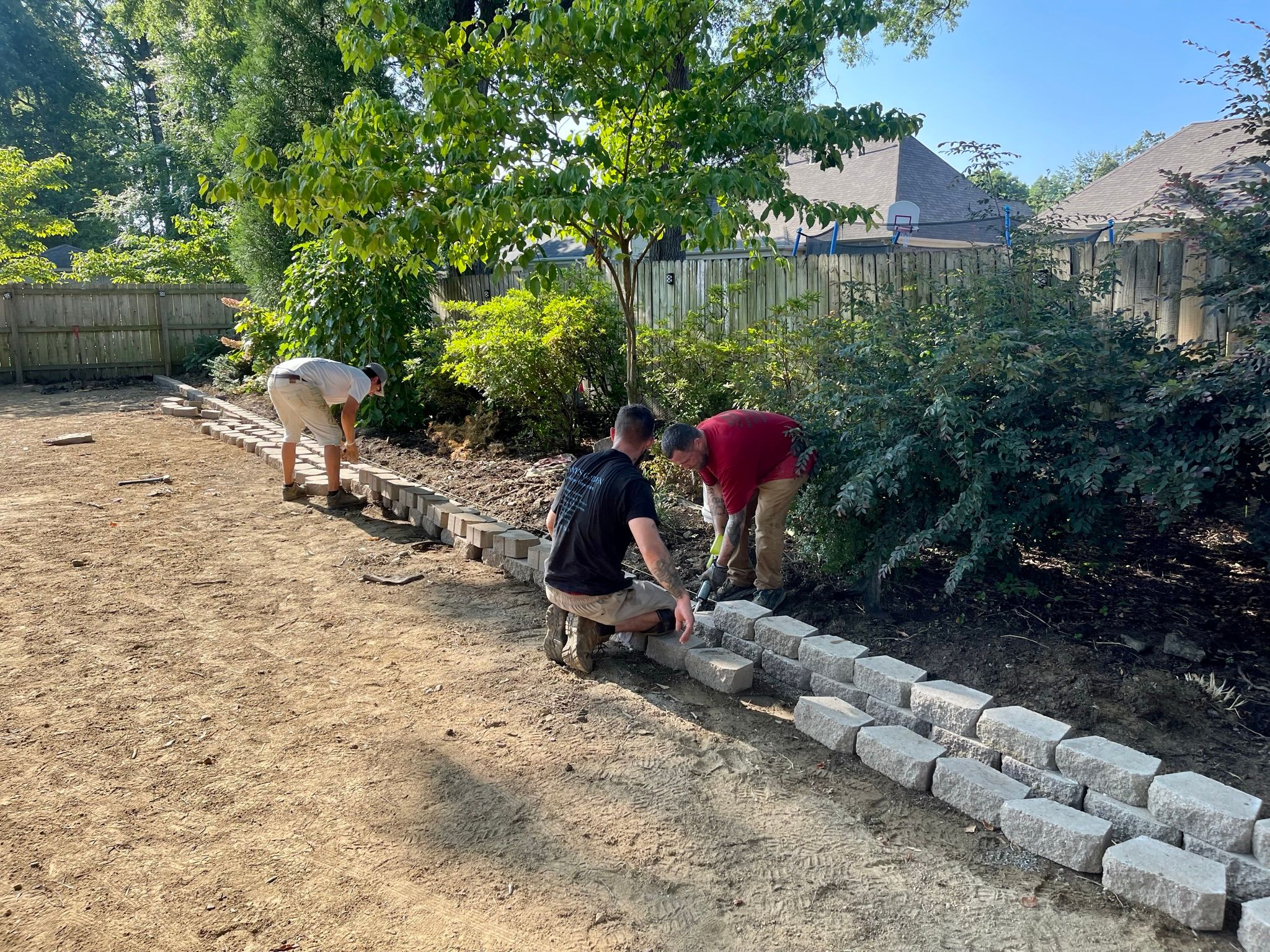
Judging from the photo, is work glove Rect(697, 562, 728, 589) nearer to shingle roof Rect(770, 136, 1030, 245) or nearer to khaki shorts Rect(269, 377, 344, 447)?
khaki shorts Rect(269, 377, 344, 447)

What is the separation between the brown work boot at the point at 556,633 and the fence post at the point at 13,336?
620 inches

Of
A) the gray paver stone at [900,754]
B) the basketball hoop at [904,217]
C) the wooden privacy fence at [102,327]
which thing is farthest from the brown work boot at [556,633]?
the wooden privacy fence at [102,327]

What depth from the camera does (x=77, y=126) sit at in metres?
35.6

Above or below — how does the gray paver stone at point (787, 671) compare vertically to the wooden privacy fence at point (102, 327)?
below

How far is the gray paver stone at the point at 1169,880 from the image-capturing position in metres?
2.62

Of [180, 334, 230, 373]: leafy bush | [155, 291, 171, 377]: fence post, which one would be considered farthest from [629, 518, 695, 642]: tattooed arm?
[155, 291, 171, 377]: fence post

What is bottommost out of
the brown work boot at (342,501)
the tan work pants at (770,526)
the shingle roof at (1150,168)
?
the brown work boot at (342,501)

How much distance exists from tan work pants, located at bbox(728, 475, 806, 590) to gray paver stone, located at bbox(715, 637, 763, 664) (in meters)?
0.54

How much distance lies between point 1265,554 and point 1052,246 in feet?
5.96

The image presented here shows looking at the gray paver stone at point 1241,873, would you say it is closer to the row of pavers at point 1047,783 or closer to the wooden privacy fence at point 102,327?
the row of pavers at point 1047,783

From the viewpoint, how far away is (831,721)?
3703 mm

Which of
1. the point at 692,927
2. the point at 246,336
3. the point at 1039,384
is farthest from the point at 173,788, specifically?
the point at 246,336

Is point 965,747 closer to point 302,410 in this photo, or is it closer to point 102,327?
point 302,410

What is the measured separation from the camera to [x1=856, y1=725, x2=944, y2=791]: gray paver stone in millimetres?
3385
